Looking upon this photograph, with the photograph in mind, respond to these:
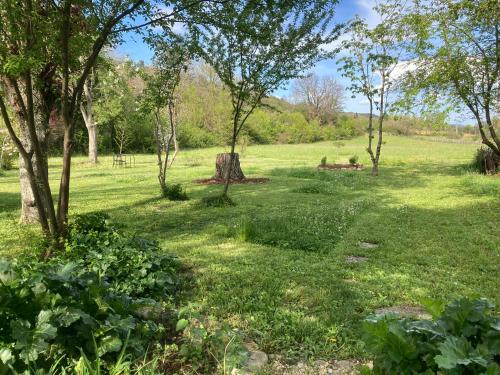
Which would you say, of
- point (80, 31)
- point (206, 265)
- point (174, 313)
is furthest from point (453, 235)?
point (80, 31)

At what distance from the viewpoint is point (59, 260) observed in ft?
13.3

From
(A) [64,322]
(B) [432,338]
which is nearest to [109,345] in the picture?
(A) [64,322]

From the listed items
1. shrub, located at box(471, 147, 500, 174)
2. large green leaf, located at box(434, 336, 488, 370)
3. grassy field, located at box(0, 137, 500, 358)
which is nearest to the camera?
large green leaf, located at box(434, 336, 488, 370)

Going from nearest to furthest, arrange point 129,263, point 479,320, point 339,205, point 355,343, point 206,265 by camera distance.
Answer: point 479,320
point 355,343
point 129,263
point 206,265
point 339,205

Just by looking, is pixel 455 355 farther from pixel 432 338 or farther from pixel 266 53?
pixel 266 53

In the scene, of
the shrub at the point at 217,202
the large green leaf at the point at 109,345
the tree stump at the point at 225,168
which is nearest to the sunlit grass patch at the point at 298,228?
the shrub at the point at 217,202

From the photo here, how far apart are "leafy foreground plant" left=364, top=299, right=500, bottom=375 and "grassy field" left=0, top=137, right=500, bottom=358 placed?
110cm

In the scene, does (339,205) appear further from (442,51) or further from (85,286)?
(85,286)

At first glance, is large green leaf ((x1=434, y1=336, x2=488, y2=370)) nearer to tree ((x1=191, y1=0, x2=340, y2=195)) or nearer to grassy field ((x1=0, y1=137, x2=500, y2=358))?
grassy field ((x1=0, y1=137, x2=500, y2=358))

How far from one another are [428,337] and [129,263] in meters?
Result: 3.02

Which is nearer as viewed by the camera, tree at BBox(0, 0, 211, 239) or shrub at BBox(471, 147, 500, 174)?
tree at BBox(0, 0, 211, 239)

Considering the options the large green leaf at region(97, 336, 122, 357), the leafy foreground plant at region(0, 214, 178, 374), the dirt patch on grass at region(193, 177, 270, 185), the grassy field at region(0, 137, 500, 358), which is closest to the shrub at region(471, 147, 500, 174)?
the grassy field at region(0, 137, 500, 358)

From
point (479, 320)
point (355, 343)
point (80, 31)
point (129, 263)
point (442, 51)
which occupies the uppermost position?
point (442, 51)

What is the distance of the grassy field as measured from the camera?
3.51 meters
